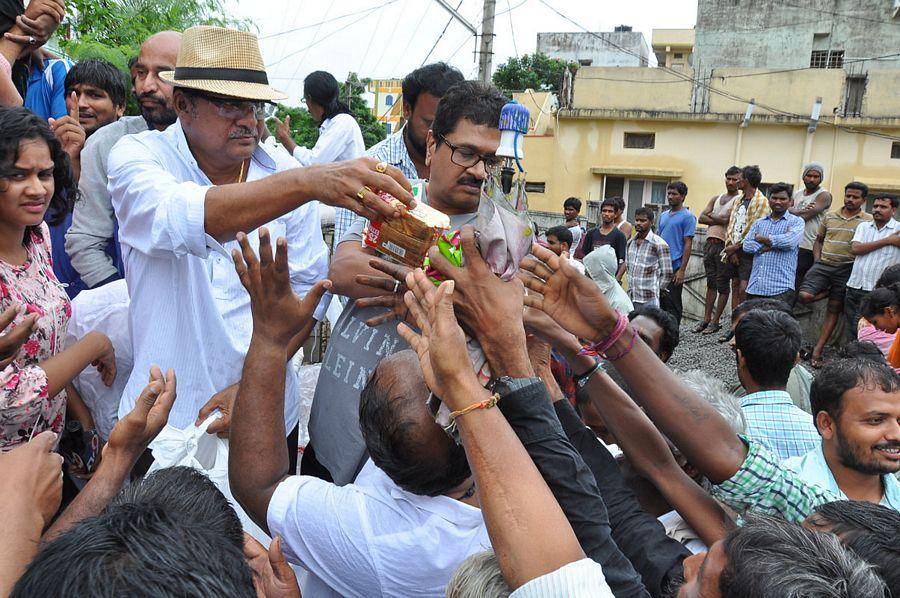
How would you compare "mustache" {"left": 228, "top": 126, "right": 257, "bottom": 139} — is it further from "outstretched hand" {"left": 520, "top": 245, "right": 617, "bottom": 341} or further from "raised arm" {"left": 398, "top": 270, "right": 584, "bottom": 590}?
"raised arm" {"left": 398, "top": 270, "right": 584, "bottom": 590}

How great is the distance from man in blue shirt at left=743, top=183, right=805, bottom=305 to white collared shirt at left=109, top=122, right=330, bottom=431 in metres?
7.53

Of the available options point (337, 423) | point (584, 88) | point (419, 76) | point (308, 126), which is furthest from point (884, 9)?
point (337, 423)

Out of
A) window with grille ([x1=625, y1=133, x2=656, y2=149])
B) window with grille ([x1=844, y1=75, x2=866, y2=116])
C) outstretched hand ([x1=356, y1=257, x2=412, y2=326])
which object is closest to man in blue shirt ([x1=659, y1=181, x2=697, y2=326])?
outstretched hand ([x1=356, y1=257, x2=412, y2=326])

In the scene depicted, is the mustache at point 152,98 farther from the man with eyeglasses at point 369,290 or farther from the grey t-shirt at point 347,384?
the grey t-shirt at point 347,384

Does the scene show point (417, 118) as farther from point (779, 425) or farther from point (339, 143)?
point (339, 143)

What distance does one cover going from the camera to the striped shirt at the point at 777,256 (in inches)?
345

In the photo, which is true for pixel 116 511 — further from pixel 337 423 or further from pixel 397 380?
pixel 337 423

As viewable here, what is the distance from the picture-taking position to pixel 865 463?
2553 millimetres

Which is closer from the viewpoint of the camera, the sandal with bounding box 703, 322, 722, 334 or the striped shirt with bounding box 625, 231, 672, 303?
the striped shirt with bounding box 625, 231, 672, 303

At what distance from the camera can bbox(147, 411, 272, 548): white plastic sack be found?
2.29m

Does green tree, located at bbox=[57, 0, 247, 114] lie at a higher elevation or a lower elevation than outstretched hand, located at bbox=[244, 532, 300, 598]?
higher

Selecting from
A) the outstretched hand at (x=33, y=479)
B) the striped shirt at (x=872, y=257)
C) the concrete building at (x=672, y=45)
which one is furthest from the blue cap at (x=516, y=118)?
the concrete building at (x=672, y=45)

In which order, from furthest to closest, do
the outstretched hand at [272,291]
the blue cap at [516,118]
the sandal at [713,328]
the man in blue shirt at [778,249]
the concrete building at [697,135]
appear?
the concrete building at [697,135] < the sandal at [713,328] < the man in blue shirt at [778,249] < the blue cap at [516,118] < the outstretched hand at [272,291]

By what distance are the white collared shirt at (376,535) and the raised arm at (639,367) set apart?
58 centimetres
